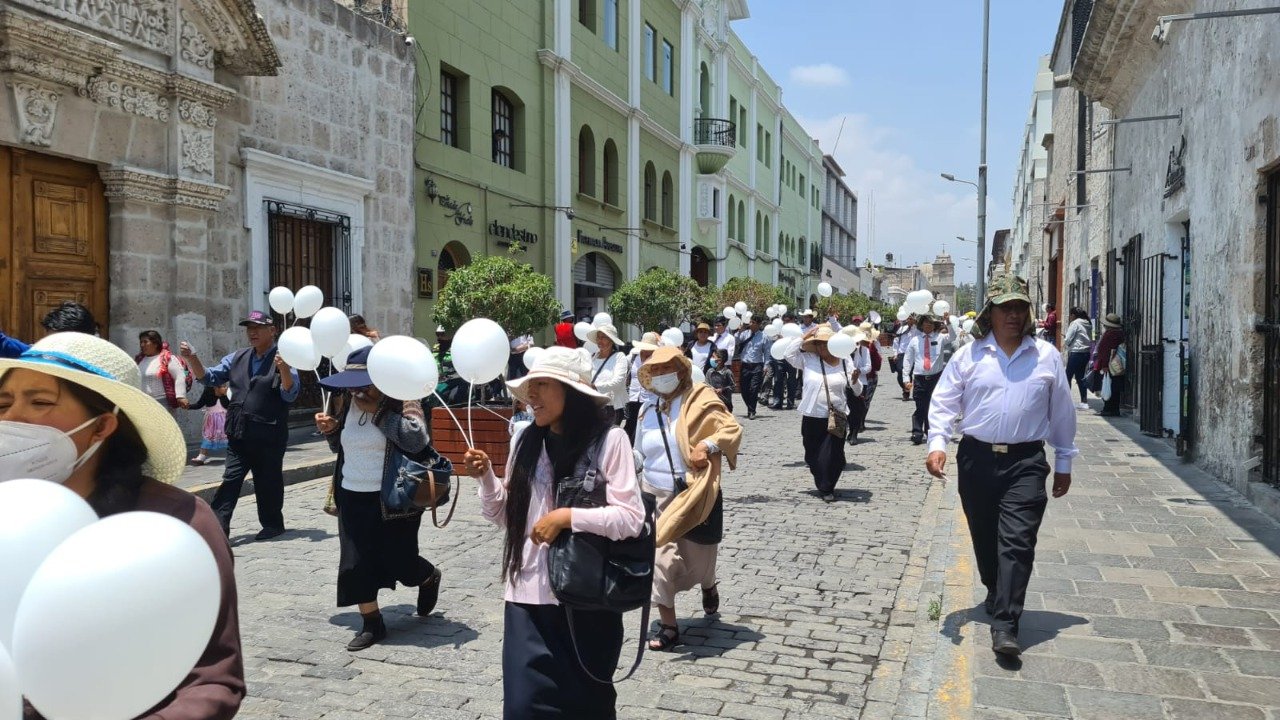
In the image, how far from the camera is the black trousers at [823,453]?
916 centimetres

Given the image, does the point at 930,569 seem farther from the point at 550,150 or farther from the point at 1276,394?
the point at 550,150

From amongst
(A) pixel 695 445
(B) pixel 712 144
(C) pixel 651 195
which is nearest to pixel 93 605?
(A) pixel 695 445

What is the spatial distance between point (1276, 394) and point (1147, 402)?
16.8ft

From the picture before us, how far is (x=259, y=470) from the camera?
7492mm

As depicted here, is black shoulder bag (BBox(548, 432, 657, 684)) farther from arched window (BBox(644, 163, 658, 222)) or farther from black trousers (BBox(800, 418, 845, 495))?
arched window (BBox(644, 163, 658, 222))

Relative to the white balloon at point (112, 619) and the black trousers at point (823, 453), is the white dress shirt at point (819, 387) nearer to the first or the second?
the black trousers at point (823, 453)

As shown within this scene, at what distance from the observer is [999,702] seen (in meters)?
4.13

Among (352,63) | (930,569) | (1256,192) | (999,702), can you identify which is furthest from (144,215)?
(1256,192)

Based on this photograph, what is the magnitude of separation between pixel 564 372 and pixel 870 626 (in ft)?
9.78

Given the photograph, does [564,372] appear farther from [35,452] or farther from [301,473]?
[301,473]

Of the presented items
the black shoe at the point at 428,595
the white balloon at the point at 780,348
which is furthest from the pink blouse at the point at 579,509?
the white balloon at the point at 780,348

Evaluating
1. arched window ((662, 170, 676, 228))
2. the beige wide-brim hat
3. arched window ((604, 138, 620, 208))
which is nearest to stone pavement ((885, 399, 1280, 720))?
the beige wide-brim hat

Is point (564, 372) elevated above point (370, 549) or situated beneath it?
elevated above

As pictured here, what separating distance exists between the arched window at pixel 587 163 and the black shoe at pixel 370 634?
19.4 m
